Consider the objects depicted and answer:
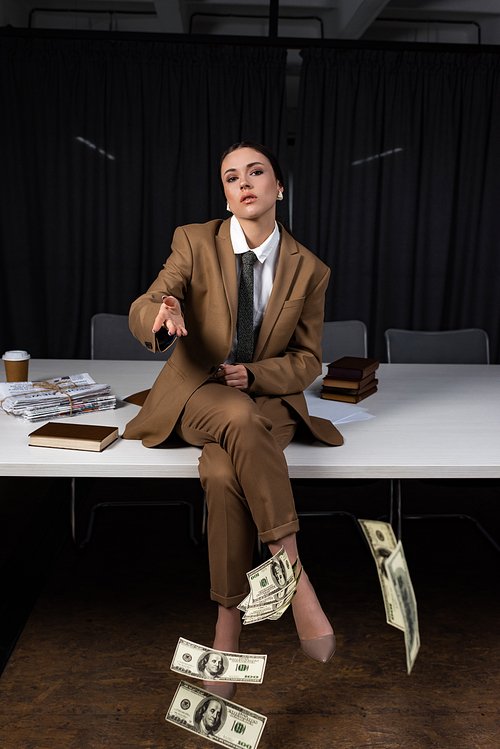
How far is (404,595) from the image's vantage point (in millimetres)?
977

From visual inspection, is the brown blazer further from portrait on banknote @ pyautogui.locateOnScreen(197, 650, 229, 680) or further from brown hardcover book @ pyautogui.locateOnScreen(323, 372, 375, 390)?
portrait on banknote @ pyautogui.locateOnScreen(197, 650, 229, 680)

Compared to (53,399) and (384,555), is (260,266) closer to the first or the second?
(53,399)

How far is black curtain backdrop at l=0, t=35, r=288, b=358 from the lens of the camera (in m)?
3.92

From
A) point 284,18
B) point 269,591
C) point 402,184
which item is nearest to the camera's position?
point 269,591

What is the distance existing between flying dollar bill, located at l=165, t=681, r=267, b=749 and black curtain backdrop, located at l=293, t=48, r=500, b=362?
10.8 ft

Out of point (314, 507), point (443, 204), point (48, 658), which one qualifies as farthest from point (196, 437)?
point (443, 204)

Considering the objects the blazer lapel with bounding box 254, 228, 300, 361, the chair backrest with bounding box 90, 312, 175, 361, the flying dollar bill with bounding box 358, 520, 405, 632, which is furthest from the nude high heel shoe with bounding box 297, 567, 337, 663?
the chair backrest with bounding box 90, 312, 175, 361

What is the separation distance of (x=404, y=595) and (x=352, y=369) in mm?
1056

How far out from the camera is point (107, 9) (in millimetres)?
4211

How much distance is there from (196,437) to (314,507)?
1.38m

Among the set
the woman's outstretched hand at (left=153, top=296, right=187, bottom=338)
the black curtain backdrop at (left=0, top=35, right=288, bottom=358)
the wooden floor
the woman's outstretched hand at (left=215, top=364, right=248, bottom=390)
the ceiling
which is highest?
the ceiling

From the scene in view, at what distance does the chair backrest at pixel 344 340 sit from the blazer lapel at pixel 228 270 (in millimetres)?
1185

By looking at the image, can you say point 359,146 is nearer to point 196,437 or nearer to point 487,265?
point 487,265

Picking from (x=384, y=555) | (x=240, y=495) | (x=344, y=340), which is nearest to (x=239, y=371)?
(x=240, y=495)
